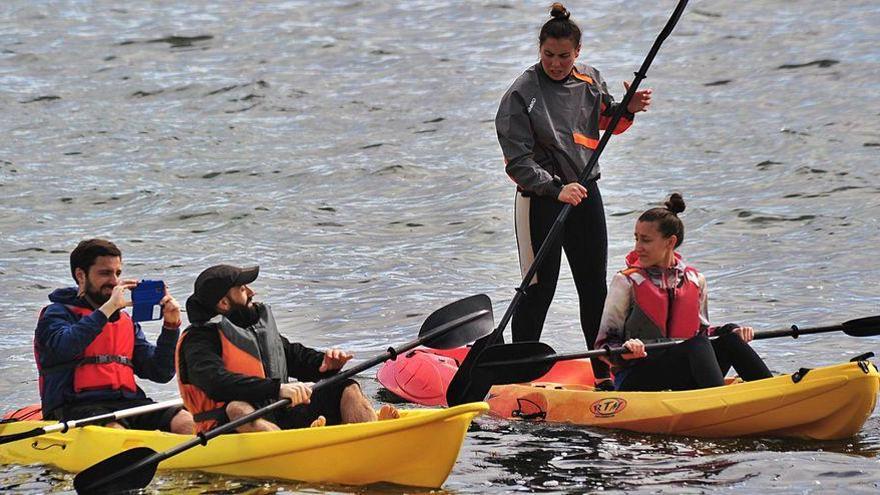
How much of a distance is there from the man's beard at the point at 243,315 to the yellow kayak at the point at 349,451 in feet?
1.45

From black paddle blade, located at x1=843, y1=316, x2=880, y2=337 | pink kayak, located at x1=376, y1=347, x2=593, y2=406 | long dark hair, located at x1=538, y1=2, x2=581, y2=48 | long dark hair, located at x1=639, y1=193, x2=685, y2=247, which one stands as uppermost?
long dark hair, located at x1=538, y1=2, x2=581, y2=48

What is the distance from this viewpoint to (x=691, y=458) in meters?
6.03

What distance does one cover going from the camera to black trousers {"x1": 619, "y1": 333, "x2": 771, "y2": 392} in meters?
6.35

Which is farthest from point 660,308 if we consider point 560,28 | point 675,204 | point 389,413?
point 389,413

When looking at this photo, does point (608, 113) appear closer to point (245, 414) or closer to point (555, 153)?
point (555, 153)

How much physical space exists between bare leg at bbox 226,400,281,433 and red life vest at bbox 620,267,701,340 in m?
1.77

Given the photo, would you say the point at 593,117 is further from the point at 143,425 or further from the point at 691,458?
the point at 143,425

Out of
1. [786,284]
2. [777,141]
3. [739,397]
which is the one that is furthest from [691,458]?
[777,141]

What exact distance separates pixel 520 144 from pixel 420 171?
815cm

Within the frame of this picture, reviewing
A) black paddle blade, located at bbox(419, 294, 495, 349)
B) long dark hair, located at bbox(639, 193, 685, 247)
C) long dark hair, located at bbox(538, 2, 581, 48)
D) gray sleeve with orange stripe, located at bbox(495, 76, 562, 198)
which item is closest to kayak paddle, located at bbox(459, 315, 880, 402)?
black paddle blade, located at bbox(419, 294, 495, 349)

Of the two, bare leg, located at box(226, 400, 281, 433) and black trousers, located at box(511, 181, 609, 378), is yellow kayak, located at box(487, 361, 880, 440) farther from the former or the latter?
bare leg, located at box(226, 400, 281, 433)

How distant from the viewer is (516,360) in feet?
21.6

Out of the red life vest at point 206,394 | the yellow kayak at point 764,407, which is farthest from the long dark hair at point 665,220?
the red life vest at point 206,394

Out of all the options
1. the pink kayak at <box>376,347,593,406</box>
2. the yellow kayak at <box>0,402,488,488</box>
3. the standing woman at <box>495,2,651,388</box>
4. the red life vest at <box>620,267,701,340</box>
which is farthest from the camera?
the pink kayak at <box>376,347,593,406</box>
